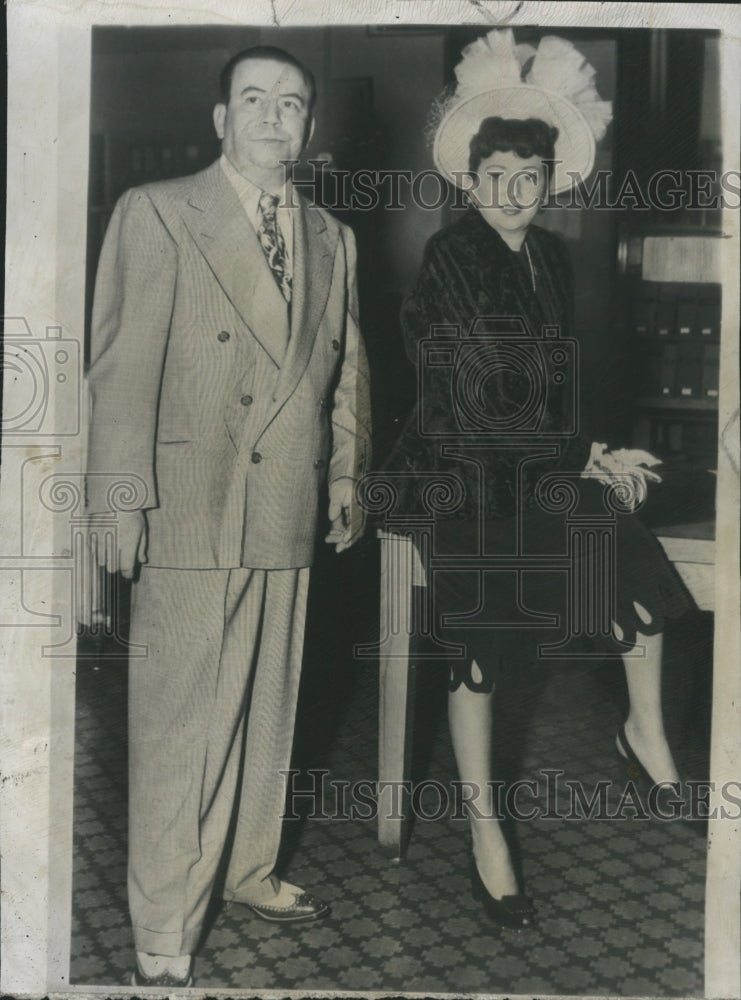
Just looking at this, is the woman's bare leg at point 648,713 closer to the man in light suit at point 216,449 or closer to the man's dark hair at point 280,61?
the man in light suit at point 216,449

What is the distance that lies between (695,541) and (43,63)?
1.56 metres

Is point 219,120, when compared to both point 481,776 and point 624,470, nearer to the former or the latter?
point 624,470

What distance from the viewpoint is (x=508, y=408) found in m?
2.29

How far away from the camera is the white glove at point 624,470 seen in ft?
7.58

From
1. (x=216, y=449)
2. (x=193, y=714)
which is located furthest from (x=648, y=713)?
(x=216, y=449)

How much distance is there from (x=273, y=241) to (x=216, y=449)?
41cm

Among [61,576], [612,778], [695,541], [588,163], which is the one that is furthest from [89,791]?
[588,163]

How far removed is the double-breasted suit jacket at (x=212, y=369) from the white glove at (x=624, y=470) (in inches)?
20.2

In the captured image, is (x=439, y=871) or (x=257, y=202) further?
(x=439, y=871)

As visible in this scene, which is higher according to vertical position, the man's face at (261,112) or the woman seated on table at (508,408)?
the man's face at (261,112)

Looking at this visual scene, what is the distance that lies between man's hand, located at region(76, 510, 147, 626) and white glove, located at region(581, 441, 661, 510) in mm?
861

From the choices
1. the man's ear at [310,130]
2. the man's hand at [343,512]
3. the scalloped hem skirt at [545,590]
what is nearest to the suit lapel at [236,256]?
the man's ear at [310,130]

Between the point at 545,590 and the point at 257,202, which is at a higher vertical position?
the point at 257,202

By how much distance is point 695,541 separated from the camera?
7.70 feet
